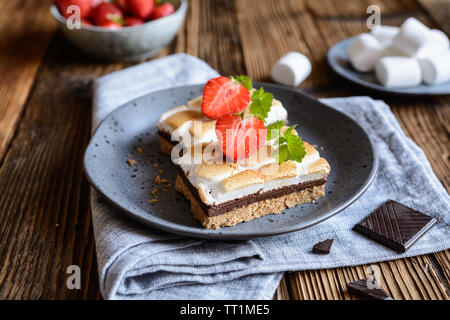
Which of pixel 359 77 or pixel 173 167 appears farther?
pixel 359 77

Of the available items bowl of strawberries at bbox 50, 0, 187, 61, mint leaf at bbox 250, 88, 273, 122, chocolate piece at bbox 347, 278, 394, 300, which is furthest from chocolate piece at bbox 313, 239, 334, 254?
bowl of strawberries at bbox 50, 0, 187, 61

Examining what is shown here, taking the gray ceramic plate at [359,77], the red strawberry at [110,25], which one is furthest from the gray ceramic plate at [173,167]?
the red strawberry at [110,25]

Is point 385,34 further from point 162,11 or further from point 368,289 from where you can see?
point 368,289

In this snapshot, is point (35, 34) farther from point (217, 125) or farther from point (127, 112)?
point (217, 125)

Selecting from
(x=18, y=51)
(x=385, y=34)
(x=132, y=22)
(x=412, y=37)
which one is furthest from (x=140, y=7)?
(x=412, y=37)

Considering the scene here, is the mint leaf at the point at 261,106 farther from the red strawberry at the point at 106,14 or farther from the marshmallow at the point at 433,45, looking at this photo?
the red strawberry at the point at 106,14

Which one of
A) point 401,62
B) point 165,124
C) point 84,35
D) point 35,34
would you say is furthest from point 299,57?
point 35,34
